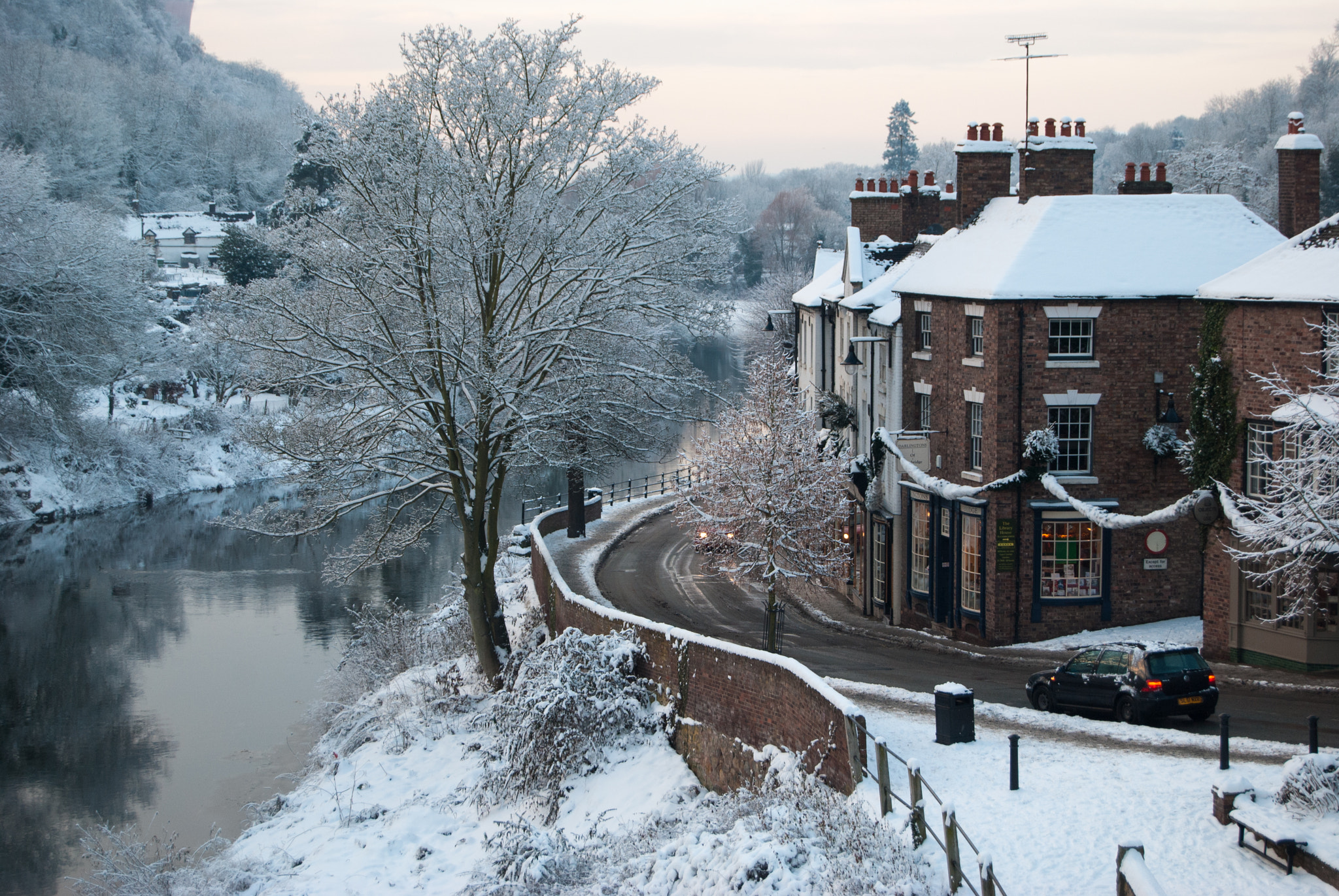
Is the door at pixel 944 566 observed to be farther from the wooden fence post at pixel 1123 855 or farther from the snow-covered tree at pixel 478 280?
the wooden fence post at pixel 1123 855

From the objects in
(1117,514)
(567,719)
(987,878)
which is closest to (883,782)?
(987,878)

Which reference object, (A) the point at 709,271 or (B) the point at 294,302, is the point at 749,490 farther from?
(B) the point at 294,302

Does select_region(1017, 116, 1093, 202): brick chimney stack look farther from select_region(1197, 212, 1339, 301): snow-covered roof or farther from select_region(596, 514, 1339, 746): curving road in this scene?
select_region(596, 514, 1339, 746): curving road

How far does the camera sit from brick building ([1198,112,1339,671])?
20.6 meters

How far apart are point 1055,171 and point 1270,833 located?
19.0 m

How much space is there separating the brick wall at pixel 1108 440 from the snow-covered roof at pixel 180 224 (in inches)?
4001

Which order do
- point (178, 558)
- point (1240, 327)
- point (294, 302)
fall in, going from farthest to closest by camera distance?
point (178, 558) < point (294, 302) < point (1240, 327)

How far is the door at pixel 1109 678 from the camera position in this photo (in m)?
18.3

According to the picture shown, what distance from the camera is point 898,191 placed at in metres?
38.6

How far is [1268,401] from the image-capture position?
2133cm

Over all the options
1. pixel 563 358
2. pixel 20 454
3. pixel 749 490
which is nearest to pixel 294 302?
pixel 563 358

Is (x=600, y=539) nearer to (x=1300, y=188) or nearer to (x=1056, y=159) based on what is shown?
(x=1056, y=159)

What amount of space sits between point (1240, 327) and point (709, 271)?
10.3 meters

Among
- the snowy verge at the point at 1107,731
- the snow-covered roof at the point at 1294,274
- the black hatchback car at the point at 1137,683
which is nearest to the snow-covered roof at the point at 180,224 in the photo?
the snow-covered roof at the point at 1294,274
